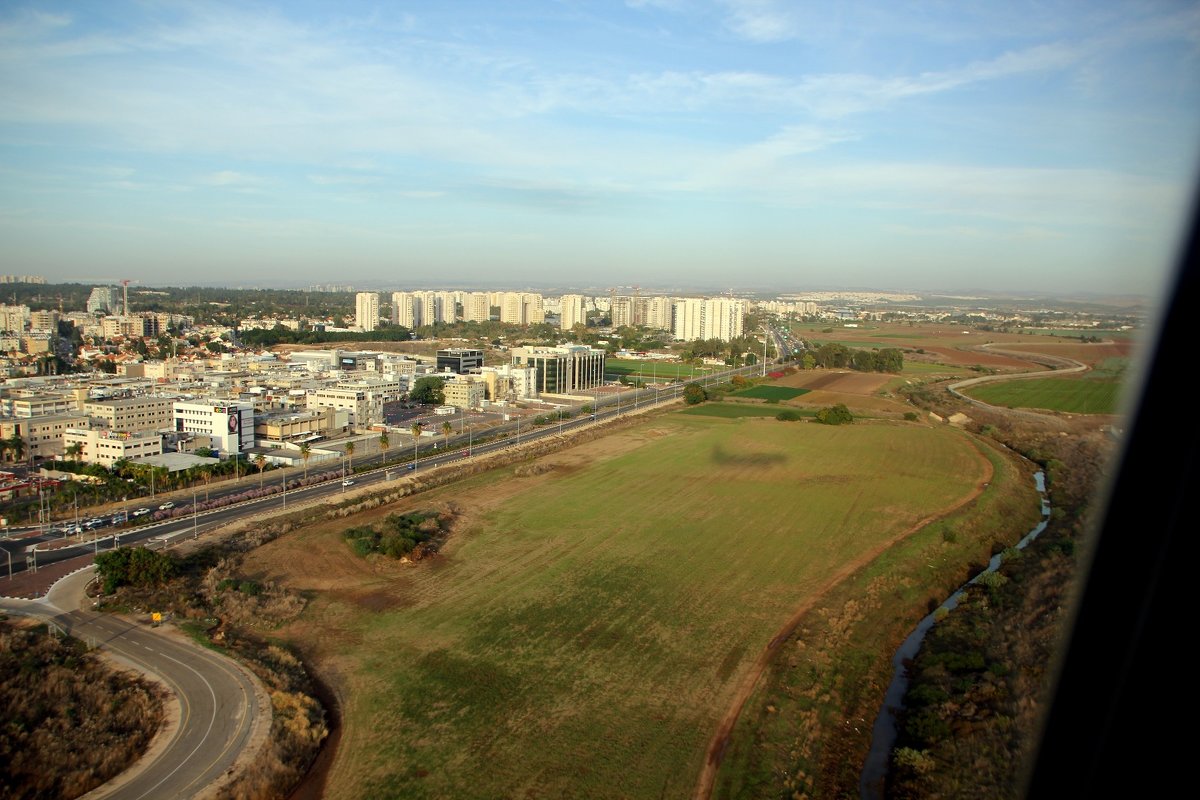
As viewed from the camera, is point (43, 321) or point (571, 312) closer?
point (43, 321)

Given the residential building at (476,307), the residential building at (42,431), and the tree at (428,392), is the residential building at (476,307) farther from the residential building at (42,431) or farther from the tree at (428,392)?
the residential building at (42,431)

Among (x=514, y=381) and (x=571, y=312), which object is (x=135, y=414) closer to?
(x=514, y=381)

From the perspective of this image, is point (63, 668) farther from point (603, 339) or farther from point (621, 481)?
point (603, 339)

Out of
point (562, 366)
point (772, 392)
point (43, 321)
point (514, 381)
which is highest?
point (43, 321)

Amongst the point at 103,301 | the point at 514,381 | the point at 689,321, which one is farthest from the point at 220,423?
the point at 103,301

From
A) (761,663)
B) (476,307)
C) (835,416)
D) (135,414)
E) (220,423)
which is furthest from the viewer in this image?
(476,307)

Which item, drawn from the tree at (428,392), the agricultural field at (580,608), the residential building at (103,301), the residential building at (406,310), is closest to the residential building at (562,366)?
the tree at (428,392)
